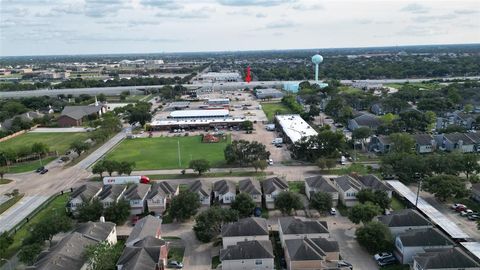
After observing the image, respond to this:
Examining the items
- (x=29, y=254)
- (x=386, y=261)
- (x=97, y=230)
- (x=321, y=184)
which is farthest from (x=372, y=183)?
(x=29, y=254)

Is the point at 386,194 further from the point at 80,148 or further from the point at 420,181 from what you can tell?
the point at 80,148

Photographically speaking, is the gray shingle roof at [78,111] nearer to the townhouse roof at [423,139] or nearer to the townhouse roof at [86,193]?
the townhouse roof at [86,193]

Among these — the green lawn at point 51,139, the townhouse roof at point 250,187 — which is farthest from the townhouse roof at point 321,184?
the green lawn at point 51,139

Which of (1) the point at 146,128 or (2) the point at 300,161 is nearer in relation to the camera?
(2) the point at 300,161

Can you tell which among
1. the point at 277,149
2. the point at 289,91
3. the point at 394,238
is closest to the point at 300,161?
the point at 277,149

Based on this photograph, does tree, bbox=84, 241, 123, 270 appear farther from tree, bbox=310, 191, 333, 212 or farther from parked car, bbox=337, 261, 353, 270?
tree, bbox=310, 191, 333, 212

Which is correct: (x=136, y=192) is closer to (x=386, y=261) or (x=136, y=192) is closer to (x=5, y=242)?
(x=5, y=242)

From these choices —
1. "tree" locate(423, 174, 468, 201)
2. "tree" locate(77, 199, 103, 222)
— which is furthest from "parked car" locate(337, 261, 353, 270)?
"tree" locate(77, 199, 103, 222)
